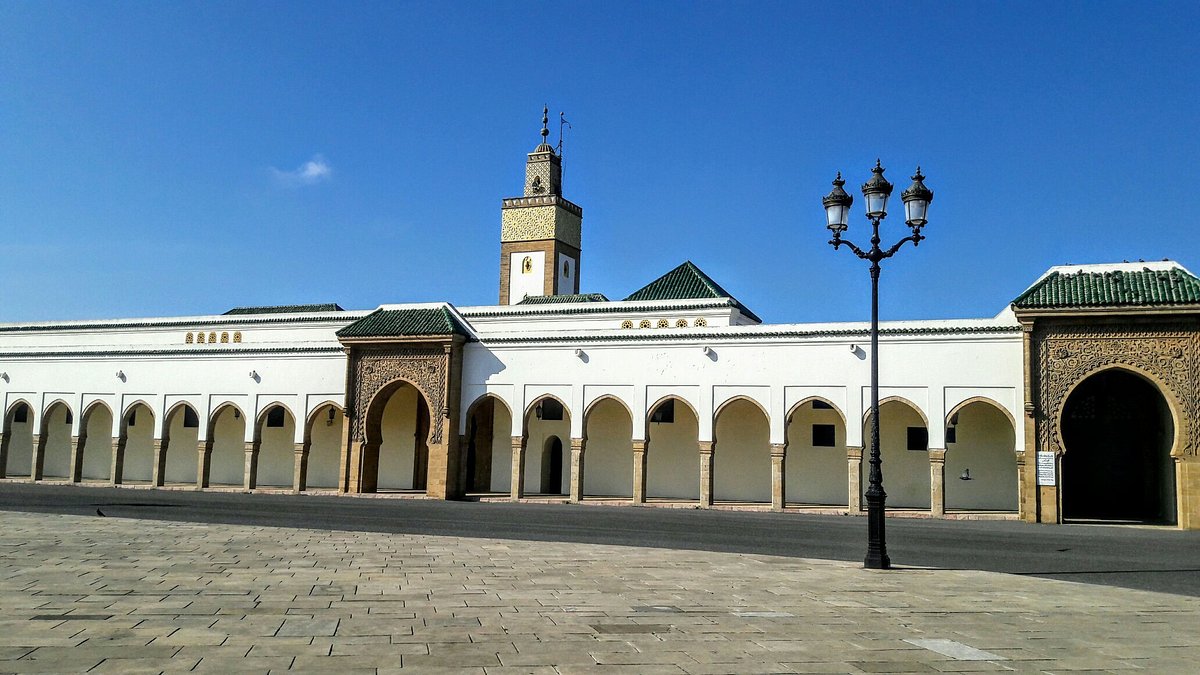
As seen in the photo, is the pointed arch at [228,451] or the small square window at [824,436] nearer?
the small square window at [824,436]

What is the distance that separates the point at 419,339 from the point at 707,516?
31.7ft

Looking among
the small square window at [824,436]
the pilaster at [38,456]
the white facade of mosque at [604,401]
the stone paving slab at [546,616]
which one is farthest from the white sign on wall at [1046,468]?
the pilaster at [38,456]

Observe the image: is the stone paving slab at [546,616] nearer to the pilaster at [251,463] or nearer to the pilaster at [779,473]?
the pilaster at [779,473]

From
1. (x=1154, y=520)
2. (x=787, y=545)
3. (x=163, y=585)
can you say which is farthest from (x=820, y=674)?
(x=1154, y=520)

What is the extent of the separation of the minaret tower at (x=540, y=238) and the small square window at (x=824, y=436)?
53.8ft

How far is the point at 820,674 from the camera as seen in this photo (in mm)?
5766

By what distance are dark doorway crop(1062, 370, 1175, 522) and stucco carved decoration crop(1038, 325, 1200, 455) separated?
1653mm

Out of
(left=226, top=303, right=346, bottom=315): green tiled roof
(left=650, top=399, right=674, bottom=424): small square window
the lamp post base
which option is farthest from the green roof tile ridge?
the lamp post base

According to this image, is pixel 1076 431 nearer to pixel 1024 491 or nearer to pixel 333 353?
pixel 1024 491

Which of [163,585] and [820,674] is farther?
[163,585]

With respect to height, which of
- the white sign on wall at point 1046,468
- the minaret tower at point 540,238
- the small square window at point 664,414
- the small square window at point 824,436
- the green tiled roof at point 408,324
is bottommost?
the white sign on wall at point 1046,468

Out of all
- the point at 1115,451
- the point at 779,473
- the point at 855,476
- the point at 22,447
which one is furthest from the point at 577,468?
the point at 22,447

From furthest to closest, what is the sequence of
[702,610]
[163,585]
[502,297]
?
[502,297] < [163,585] < [702,610]

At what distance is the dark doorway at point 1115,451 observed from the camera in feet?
69.4
